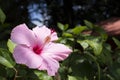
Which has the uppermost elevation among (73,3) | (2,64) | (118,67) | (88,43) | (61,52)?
(61,52)

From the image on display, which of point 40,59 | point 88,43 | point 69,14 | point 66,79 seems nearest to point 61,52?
point 40,59

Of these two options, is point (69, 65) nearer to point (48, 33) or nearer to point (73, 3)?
point (48, 33)

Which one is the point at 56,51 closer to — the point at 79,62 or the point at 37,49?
the point at 37,49

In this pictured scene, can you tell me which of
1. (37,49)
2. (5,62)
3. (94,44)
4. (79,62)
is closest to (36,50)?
(37,49)

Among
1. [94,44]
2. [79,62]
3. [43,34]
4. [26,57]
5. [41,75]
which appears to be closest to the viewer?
[26,57]

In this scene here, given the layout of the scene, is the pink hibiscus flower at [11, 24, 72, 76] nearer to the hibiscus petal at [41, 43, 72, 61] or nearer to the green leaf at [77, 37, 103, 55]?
the hibiscus petal at [41, 43, 72, 61]
